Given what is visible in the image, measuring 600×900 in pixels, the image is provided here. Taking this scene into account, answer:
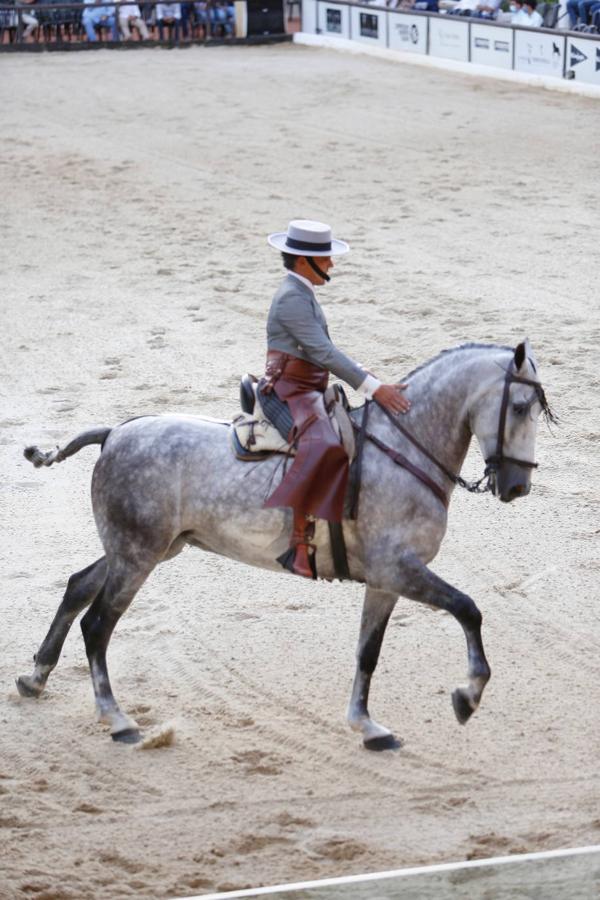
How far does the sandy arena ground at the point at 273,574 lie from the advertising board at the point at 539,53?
4.94 feet

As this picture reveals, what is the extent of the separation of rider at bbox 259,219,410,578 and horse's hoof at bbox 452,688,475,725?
91 cm

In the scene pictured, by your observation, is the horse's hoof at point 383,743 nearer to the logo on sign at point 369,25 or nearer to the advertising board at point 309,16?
the logo on sign at point 369,25

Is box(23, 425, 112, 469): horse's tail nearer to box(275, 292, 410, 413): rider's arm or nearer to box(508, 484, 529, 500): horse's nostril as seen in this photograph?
box(275, 292, 410, 413): rider's arm

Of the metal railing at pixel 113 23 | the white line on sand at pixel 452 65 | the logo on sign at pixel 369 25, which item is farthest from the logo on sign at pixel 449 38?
the metal railing at pixel 113 23

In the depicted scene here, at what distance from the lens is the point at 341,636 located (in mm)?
8031

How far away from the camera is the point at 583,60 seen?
2394cm

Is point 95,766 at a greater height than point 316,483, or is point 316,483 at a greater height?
point 316,483

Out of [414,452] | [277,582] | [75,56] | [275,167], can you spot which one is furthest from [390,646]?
[75,56]

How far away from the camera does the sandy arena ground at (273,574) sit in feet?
20.7

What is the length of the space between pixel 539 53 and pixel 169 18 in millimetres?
9802

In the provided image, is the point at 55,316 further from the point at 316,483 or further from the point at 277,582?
the point at 316,483

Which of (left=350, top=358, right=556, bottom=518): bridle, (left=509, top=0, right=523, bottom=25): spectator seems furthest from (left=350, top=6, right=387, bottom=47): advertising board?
(left=350, top=358, right=556, bottom=518): bridle

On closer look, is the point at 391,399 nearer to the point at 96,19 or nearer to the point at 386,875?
the point at 386,875

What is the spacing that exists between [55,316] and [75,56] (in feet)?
56.5
